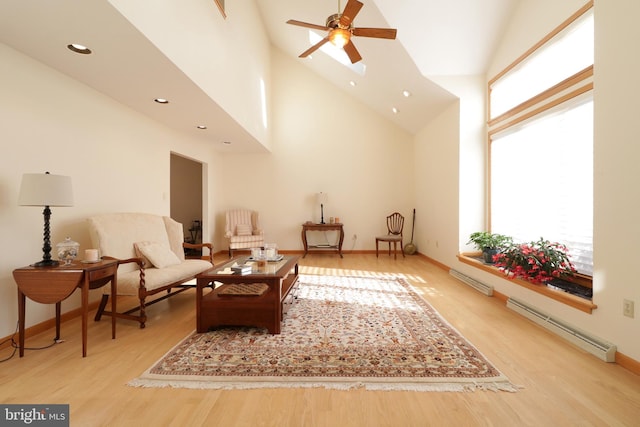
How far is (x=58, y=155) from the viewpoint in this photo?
2.75 metres

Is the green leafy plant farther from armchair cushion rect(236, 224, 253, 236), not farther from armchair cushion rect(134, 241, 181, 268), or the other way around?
armchair cushion rect(236, 224, 253, 236)

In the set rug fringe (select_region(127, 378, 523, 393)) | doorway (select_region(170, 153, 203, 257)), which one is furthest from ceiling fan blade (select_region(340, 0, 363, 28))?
doorway (select_region(170, 153, 203, 257))

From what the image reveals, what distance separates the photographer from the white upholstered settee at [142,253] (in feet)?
8.78

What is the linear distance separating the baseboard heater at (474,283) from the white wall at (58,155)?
4.31 metres

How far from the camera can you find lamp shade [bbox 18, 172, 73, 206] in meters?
2.13

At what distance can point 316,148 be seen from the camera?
680 cm

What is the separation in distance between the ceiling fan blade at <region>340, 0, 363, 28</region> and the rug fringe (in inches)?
113

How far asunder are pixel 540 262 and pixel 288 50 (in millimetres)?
6085

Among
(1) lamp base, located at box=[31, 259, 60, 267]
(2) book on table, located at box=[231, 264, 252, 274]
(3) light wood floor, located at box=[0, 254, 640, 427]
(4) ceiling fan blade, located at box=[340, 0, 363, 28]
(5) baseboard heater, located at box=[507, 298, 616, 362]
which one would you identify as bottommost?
(3) light wood floor, located at box=[0, 254, 640, 427]

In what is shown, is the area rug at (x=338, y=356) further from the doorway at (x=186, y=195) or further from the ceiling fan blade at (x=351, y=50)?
the doorway at (x=186, y=195)

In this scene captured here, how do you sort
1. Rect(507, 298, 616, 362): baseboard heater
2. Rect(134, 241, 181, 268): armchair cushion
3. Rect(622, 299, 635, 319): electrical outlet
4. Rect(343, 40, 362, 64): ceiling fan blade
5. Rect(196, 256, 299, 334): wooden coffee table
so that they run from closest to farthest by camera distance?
Rect(622, 299, 635, 319): electrical outlet < Rect(507, 298, 616, 362): baseboard heater < Rect(196, 256, 299, 334): wooden coffee table < Rect(134, 241, 181, 268): armchair cushion < Rect(343, 40, 362, 64): ceiling fan blade

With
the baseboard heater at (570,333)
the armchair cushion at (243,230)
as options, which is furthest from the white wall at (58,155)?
the baseboard heater at (570,333)

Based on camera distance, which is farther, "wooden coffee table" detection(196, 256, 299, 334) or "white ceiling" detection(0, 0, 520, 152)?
"wooden coffee table" detection(196, 256, 299, 334)

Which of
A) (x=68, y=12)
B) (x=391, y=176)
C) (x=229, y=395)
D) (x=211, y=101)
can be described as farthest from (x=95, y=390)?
(x=391, y=176)
